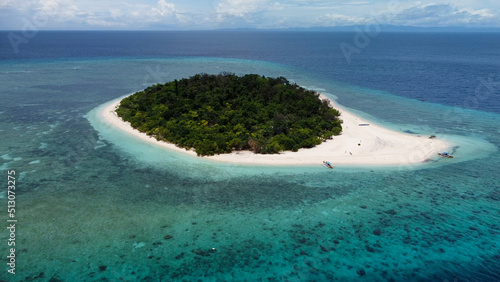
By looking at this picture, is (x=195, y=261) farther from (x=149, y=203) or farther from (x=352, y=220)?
(x=352, y=220)

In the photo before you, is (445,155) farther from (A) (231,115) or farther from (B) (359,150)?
(A) (231,115)

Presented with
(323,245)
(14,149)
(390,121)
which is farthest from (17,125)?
(390,121)

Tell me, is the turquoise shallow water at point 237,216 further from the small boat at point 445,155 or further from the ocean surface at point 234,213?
the small boat at point 445,155

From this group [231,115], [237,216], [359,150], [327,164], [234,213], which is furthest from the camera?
[231,115]

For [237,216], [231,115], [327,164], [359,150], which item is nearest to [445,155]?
[359,150]

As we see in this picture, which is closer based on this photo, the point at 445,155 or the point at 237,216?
the point at 237,216

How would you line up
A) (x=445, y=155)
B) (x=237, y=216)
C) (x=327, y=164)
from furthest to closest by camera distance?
(x=445, y=155), (x=327, y=164), (x=237, y=216)
